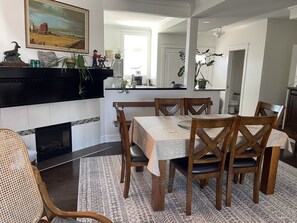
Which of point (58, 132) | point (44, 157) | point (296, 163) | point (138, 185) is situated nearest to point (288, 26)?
point (296, 163)

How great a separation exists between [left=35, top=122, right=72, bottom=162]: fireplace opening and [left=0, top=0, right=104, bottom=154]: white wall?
0.08 metres

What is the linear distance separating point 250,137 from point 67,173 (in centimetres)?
228

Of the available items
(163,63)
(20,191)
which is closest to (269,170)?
(20,191)

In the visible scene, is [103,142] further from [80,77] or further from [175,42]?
[175,42]

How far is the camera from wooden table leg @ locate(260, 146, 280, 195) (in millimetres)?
2473

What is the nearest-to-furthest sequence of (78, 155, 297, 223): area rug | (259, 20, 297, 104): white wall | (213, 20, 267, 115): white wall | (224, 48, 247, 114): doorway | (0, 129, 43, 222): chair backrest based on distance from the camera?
(0, 129, 43, 222): chair backrest < (78, 155, 297, 223): area rug < (259, 20, 297, 104): white wall < (213, 20, 267, 115): white wall < (224, 48, 247, 114): doorway

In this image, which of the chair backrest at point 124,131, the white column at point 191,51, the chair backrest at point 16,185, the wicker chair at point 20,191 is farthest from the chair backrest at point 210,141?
the white column at point 191,51

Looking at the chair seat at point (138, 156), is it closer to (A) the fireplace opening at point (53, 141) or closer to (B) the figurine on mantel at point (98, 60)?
(A) the fireplace opening at point (53, 141)

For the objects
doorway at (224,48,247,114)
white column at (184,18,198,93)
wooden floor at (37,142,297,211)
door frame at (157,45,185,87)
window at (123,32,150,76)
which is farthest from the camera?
doorway at (224,48,247,114)

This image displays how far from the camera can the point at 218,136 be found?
2.06 meters

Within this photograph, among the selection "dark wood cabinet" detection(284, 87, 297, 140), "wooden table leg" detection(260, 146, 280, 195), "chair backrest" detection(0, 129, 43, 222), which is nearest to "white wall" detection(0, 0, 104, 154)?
"chair backrest" detection(0, 129, 43, 222)

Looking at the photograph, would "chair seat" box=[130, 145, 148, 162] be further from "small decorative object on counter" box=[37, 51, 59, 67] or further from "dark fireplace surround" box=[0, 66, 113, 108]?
"small decorative object on counter" box=[37, 51, 59, 67]

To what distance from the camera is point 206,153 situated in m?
2.10

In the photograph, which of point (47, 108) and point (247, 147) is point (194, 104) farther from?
point (47, 108)
